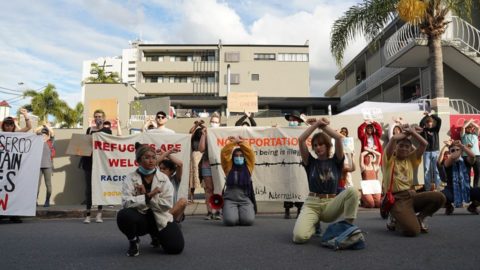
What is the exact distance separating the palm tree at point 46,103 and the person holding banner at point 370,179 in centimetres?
3859

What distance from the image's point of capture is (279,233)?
589cm

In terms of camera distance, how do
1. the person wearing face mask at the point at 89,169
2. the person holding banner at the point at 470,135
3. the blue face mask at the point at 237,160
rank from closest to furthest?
the blue face mask at the point at 237,160 → the person wearing face mask at the point at 89,169 → the person holding banner at the point at 470,135

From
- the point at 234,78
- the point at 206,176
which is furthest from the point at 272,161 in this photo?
the point at 234,78

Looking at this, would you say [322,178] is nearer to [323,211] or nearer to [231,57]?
[323,211]

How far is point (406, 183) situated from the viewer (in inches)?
221

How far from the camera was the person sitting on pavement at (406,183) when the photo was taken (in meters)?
5.51

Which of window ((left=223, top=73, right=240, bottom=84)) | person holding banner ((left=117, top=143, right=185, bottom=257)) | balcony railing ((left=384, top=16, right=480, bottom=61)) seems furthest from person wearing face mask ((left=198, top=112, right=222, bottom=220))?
window ((left=223, top=73, right=240, bottom=84))

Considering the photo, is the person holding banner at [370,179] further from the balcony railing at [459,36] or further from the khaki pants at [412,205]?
the balcony railing at [459,36]

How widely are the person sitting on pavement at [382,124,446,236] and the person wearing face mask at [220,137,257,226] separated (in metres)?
2.33

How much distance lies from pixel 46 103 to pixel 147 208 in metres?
41.7

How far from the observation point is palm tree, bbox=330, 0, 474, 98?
1265 cm

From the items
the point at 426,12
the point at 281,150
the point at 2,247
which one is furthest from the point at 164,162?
the point at 426,12

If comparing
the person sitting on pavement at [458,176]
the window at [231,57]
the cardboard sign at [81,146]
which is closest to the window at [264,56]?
the window at [231,57]

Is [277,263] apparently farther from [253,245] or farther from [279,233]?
[279,233]
